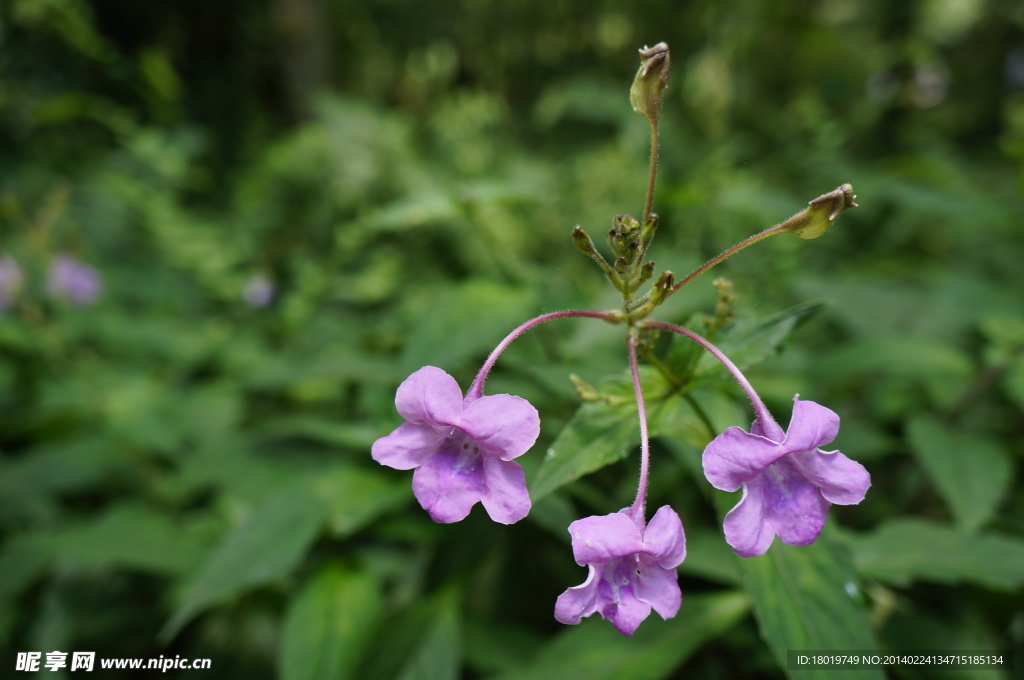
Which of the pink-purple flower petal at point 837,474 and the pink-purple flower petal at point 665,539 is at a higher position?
the pink-purple flower petal at point 665,539

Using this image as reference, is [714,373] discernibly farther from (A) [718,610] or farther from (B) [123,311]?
(B) [123,311]

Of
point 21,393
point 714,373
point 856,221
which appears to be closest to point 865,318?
point 714,373

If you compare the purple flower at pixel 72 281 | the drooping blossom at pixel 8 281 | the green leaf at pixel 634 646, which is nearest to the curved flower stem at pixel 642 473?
the green leaf at pixel 634 646

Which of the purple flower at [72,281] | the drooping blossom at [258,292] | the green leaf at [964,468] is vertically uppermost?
the purple flower at [72,281]

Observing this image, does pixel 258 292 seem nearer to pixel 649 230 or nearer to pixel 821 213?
pixel 649 230

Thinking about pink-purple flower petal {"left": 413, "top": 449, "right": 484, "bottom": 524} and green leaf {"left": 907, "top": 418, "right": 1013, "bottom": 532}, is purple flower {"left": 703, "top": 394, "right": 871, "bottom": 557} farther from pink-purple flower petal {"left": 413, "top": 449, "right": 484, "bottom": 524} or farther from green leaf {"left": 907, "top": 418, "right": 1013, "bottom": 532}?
green leaf {"left": 907, "top": 418, "right": 1013, "bottom": 532}

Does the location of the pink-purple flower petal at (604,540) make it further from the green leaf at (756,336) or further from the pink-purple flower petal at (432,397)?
the green leaf at (756,336)

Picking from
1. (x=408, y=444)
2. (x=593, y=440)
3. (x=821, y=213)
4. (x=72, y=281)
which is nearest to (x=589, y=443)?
(x=593, y=440)
